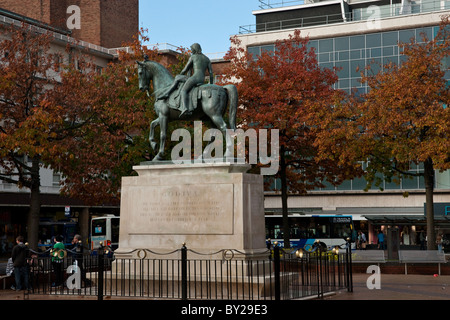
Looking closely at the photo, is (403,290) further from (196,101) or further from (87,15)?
(87,15)

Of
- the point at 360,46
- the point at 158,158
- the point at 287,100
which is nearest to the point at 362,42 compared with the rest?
the point at 360,46

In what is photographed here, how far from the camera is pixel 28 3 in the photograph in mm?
68312

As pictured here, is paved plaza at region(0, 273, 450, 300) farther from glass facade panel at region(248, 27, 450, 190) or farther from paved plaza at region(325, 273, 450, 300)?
glass facade panel at region(248, 27, 450, 190)

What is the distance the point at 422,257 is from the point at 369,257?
7.48 feet

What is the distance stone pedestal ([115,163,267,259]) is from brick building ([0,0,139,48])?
54.1 m

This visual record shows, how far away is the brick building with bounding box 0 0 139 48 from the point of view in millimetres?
67938

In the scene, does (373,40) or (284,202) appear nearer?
(284,202)

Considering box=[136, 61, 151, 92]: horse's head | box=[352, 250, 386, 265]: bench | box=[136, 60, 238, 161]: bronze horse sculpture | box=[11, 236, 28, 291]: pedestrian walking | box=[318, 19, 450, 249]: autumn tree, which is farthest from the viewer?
box=[318, 19, 450, 249]: autumn tree

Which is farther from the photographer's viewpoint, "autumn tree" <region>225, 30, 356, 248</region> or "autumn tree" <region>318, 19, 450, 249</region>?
"autumn tree" <region>225, 30, 356, 248</region>

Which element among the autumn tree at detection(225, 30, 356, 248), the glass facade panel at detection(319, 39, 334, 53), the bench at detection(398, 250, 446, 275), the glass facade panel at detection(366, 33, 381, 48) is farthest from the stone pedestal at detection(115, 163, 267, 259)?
the glass facade panel at detection(319, 39, 334, 53)

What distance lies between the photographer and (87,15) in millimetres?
70375

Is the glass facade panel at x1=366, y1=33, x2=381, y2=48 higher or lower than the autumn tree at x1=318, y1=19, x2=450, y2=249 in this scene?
higher

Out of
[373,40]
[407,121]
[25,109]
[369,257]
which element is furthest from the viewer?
[373,40]

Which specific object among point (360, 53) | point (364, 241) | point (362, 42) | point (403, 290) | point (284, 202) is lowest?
point (364, 241)
